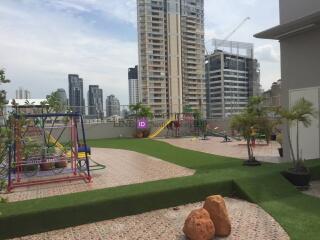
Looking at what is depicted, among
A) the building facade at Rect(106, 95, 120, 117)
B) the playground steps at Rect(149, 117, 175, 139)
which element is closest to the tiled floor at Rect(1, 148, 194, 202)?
the playground steps at Rect(149, 117, 175, 139)

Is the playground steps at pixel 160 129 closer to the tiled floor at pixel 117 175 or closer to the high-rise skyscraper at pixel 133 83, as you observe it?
the high-rise skyscraper at pixel 133 83

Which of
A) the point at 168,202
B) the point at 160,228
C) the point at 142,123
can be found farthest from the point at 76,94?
the point at 160,228

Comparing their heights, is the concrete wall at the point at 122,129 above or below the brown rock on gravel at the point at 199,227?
above

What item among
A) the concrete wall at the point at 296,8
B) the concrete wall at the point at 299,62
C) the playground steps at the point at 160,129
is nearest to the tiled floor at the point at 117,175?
the concrete wall at the point at 299,62

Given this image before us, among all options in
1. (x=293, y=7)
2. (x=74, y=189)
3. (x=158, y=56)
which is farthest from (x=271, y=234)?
(x=158, y=56)

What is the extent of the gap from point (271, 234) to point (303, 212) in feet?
3.86

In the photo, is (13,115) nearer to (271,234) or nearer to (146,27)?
(271,234)

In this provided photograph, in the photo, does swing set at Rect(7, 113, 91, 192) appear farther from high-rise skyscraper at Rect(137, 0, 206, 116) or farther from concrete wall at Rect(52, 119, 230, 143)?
high-rise skyscraper at Rect(137, 0, 206, 116)

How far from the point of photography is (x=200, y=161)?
12.2 meters

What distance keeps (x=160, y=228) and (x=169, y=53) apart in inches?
1271

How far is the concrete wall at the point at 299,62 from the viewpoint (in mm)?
10711

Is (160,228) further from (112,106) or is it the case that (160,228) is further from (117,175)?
(112,106)

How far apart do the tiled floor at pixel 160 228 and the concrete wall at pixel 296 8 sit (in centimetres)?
658

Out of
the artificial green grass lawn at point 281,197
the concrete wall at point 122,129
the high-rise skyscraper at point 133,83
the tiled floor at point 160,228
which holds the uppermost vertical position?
the high-rise skyscraper at point 133,83
